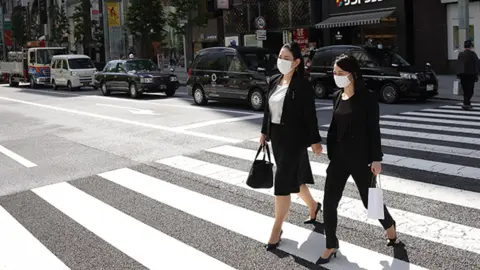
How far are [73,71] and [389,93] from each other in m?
19.2

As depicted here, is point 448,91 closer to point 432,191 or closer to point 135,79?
point 135,79

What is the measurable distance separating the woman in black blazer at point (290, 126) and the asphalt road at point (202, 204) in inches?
22.7

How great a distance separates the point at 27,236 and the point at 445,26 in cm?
2292

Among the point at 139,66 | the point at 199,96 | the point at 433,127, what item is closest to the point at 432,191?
the point at 433,127

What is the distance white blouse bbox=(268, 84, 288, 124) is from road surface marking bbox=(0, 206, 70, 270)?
2275 millimetres

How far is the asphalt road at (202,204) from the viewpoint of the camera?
475 cm

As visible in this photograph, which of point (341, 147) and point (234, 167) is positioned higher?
point (341, 147)

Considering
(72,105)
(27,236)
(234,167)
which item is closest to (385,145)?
A: (234,167)

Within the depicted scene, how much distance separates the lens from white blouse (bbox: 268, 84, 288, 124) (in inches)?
188

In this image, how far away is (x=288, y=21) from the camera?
1209 inches

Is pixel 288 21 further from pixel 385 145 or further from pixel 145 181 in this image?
pixel 145 181

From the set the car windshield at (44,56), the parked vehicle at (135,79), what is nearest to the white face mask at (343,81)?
the parked vehicle at (135,79)

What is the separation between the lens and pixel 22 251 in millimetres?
5141

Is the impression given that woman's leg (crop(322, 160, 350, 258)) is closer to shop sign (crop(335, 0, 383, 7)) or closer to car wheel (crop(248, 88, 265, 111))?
car wheel (crop(248, 88, 265, 111))
